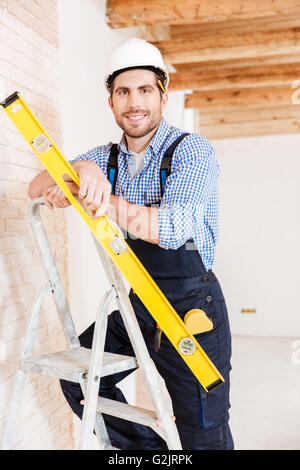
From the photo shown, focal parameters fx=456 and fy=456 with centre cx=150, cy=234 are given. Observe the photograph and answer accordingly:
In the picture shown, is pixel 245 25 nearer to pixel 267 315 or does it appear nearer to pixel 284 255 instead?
pixel 284 255

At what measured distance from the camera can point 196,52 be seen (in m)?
3.81

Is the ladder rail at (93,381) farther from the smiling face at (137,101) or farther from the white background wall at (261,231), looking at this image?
the white background wall at (261,231)

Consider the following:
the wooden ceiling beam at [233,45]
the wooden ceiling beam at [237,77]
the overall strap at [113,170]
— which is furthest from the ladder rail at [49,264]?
the wooden ceiling beam at [237,77]

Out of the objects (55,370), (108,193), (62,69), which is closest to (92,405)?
(55,370)

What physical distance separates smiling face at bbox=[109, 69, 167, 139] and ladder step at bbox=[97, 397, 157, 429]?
0.92 metres

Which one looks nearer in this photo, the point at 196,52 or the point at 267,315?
the point at 196,52

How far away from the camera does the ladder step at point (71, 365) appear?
129cm

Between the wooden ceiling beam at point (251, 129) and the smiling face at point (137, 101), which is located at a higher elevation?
the wooden ceiling beam at point (251, 129)

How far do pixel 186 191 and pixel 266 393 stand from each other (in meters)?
3.46

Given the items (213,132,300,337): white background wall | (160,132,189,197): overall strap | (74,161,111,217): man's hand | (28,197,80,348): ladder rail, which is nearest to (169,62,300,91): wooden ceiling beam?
(213,132,300,337): white background wall

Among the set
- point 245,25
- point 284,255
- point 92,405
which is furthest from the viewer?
point 284,255

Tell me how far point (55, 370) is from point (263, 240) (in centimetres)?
557

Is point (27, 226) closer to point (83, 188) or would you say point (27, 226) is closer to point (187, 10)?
point (83, 188)

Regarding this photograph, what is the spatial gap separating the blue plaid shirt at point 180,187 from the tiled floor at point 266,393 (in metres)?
2.15
